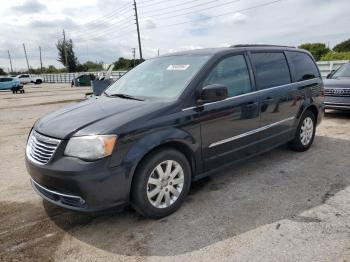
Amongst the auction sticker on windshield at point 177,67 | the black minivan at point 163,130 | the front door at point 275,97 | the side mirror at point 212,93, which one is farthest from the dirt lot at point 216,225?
the auction sticker on windshield at point 177,67

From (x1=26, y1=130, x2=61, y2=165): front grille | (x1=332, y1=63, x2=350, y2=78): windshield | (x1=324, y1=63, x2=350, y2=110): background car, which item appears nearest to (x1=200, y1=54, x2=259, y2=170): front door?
(x1=26, y1=130, x2=61, y2=165): front grille

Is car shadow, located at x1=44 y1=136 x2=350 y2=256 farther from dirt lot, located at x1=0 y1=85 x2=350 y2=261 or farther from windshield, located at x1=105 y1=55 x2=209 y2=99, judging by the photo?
windshield, located at x1=105 y1=55 x2=209 y2=99

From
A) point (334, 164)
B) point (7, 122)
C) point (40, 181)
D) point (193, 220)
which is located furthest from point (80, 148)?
point (7, 122)

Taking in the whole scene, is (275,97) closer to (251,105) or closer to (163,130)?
(251,105)

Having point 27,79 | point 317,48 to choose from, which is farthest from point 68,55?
point 317,48

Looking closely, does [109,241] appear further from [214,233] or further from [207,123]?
[207,123]

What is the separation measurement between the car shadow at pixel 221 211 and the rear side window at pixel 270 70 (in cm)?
124

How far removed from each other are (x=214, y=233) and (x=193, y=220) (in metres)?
0.32

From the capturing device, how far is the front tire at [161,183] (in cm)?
317

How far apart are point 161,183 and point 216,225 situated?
0.68 m

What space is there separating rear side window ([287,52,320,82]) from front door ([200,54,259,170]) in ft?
4.60

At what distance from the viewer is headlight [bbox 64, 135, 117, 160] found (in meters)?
2.93

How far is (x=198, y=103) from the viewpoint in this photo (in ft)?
11.9

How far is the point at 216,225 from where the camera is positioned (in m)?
3.27
